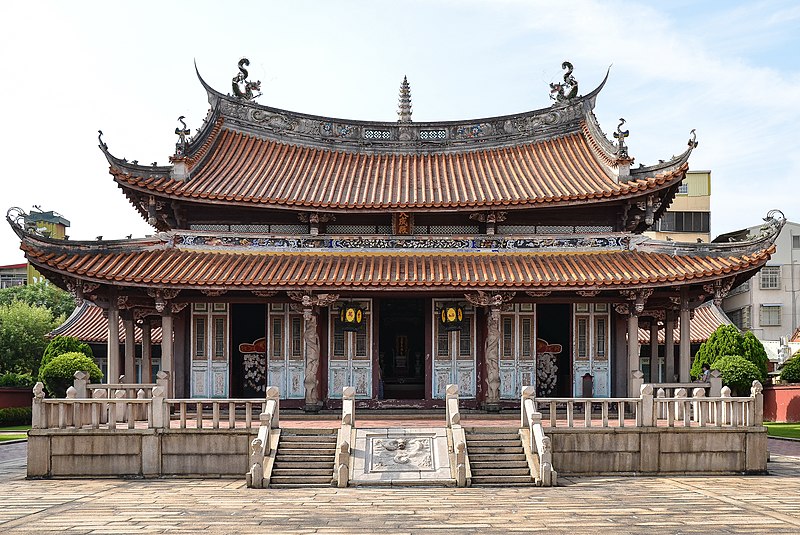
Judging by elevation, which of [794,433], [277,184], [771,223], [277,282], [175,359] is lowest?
[794,433]

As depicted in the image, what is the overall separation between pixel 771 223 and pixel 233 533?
15613mm

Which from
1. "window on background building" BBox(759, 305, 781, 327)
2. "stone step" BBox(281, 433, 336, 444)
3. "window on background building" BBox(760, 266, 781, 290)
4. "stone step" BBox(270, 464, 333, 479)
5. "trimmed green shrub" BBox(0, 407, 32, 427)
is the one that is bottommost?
"trimmed green shrub" BBox(0, 407, 32, 427)

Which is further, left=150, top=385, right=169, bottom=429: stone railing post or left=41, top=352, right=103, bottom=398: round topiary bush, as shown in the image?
left=41, top=352, right=103, bottom=398: round topiary bush

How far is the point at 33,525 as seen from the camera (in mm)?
10828

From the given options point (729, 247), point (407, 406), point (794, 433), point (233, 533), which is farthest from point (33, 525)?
point (794, 433)

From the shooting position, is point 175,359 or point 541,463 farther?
point 175,359

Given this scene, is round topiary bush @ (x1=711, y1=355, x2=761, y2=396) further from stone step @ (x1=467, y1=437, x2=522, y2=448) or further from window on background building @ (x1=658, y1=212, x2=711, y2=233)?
window on background building @ (x1=658, y1=212, x2=711, y2=233)

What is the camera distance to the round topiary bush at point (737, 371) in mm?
27891

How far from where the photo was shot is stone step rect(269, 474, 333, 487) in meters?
14.3

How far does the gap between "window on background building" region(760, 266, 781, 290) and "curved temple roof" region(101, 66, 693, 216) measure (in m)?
27.6

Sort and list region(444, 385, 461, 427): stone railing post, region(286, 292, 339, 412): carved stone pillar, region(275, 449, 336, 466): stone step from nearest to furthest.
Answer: region(275, 449, 336, 466): stone step
region(444, 385, 461, 427): stone railing post
region(286, 292, 339, 412): carved stone pillar

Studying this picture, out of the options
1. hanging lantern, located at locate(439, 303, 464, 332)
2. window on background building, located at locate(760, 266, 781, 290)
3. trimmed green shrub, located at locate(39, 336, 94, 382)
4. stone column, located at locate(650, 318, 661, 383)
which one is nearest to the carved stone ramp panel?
hanging lantern, located at locate(439, 303, 464, 332)

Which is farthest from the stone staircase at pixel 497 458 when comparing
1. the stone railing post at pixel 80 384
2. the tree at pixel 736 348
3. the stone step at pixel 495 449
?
the tree at pixel 736 348

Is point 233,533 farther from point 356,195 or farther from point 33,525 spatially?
point 356,195
